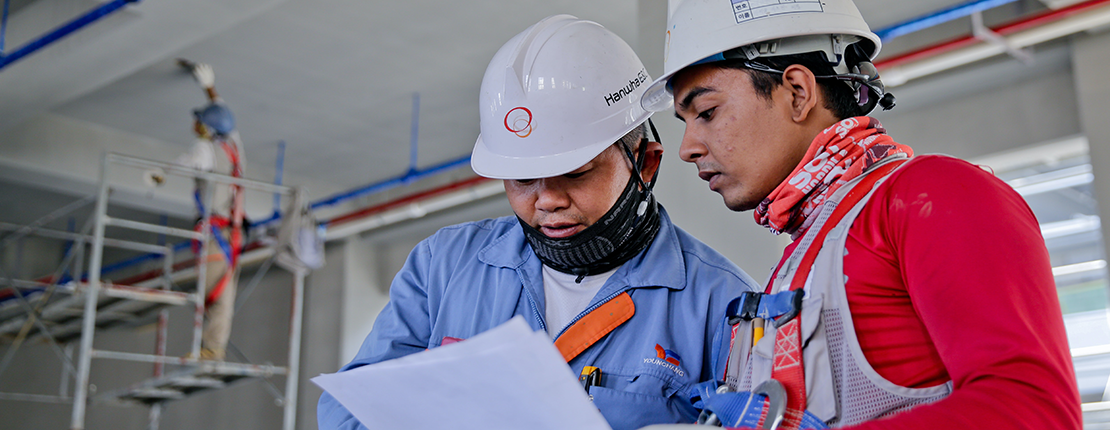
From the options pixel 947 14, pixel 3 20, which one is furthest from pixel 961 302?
pixel 3 20

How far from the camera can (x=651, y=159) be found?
2377 mm

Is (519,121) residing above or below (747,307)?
above

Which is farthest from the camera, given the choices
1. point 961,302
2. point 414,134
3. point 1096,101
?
point 414,134

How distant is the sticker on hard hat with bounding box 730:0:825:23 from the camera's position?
1.54 metres

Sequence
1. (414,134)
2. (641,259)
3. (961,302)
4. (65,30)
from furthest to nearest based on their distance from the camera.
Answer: (414,134)
(65,30)
(641,259)
(961,302)

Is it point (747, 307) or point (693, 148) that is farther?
point (693, 148)

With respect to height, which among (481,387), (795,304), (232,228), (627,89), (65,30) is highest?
(65,30)

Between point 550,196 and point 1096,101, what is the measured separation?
577cm

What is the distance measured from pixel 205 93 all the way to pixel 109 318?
251cm

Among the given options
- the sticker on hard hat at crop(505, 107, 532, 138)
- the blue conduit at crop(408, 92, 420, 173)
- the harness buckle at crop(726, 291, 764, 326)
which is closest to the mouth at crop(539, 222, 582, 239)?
the sticker on hard hat at crop(505, 107, 532, 138)

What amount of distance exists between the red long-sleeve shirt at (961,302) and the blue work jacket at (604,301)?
68cm

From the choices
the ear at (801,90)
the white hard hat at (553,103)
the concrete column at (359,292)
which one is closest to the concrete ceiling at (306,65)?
the concrete column at (359,292)

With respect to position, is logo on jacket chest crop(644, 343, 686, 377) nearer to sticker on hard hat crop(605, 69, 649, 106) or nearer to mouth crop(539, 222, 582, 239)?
mouth crop(539, 222, 582, 239)

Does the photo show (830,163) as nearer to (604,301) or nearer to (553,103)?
(604,301)
